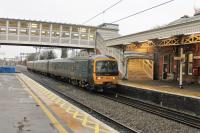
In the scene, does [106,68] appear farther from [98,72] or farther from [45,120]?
[45,120]

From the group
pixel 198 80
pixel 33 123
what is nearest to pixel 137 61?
pixel 198 80

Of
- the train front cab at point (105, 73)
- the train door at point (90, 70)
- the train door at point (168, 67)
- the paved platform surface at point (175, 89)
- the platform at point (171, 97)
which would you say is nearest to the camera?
the platform at point (171, 97)

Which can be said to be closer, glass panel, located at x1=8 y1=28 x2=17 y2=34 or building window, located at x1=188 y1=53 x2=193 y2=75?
building window, located at x1=188 y1=53 x2=193 y2=75

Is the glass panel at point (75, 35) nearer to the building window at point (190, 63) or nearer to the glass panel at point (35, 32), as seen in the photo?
the glass panel at point (35, 32)

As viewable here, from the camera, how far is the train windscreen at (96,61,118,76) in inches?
1014

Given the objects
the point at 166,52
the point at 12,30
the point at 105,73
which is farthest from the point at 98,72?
the point at 12,30

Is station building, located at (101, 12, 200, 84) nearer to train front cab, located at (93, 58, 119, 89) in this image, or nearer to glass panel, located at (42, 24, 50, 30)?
train front cab, located at (93, 58, 119, 89)

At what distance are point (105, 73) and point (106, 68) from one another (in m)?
0.38

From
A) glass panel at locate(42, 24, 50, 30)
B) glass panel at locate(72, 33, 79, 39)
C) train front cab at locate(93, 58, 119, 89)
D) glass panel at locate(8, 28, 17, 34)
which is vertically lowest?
train front cab at locate(93, 58, 119, 89)

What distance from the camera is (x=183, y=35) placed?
2395 cm

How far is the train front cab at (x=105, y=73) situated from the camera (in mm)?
25500

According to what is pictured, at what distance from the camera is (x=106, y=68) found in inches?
1025

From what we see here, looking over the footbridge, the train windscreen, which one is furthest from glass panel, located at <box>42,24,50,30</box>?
the train windscreen

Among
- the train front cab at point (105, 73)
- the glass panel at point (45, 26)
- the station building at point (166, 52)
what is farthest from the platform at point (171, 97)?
the glass panel at point (45, 26)
